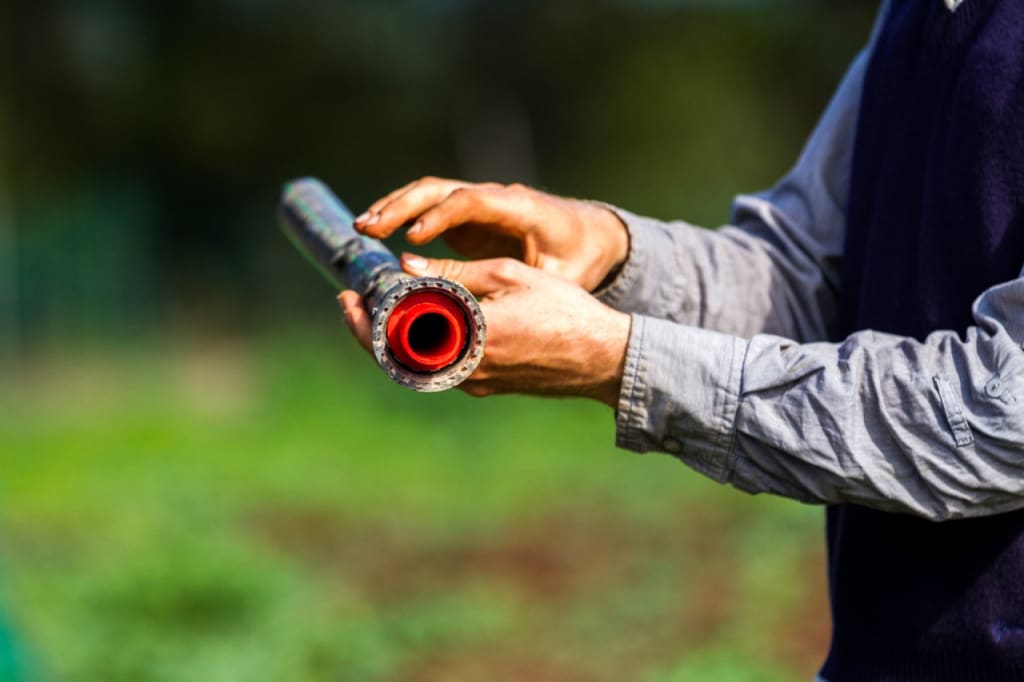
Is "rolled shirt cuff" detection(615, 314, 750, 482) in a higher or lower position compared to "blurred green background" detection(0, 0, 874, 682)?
lower

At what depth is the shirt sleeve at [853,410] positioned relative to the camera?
1703 millimetres

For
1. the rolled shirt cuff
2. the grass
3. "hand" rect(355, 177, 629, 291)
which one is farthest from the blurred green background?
the rolled shirt cuff

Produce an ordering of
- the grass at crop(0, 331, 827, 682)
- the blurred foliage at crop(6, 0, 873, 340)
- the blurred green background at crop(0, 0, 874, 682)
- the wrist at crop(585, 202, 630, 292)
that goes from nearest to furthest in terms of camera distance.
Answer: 1. the wrist at crop(585, 202, 630, 292)
2. the grass at crop(0, 331, 827, 682)
3. the blurred green background at crop(0, 0, 874, 682)
4. the blurred foliage at crop(6, 0, 873, 340)

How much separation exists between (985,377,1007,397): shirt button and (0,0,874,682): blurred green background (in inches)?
106

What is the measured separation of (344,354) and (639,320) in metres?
11.2

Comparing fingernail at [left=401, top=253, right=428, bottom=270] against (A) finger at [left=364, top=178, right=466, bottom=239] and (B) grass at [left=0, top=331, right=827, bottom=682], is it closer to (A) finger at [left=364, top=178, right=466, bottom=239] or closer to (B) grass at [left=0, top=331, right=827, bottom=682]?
(A) finger at [left=364, top=178, right=466, bottom=239]

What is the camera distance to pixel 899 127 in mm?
2068

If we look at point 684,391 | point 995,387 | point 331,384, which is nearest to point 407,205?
point 684,391

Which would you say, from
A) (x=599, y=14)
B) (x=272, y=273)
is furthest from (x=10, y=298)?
(x=599, y=14)

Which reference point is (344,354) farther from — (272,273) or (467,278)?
(467,278)

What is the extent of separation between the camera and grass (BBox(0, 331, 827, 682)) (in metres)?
5.58

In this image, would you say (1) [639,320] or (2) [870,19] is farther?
(2) [870,19]

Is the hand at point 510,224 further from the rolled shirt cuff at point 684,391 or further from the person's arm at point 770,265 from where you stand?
the rolled shirt cuff at point 684,391

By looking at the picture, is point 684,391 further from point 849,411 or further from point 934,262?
point 934,262
